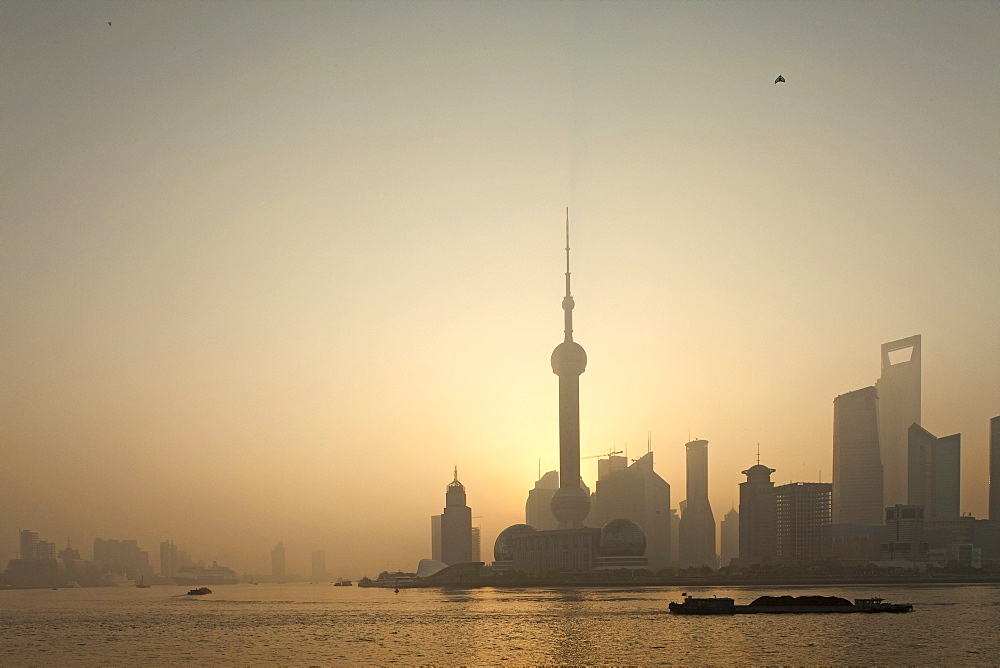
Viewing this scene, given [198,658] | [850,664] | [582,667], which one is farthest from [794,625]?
[198,658]

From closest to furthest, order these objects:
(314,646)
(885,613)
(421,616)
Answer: (314,646)
(885,613)
(421,616)

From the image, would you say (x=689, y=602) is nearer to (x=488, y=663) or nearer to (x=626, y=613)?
(x=626, y=613)

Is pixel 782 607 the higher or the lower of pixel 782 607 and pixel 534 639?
the lower

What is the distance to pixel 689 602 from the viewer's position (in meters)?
177

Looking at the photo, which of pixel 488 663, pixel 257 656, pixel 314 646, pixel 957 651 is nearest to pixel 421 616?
pixel 314 646

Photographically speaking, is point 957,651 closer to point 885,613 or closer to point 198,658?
point 885,613

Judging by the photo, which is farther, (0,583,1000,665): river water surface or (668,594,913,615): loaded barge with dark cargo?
(668,594,913,615): loaded barge with dark cargo

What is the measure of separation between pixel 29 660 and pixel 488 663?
177 ft

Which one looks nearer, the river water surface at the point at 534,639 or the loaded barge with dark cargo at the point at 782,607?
the river water surface at the point at 534,639

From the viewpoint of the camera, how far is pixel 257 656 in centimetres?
11619

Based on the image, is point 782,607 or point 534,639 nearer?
point 534,639

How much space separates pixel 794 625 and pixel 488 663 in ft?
202

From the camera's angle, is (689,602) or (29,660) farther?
(689,602)


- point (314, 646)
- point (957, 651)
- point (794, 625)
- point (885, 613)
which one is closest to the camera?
point (957, 651)
